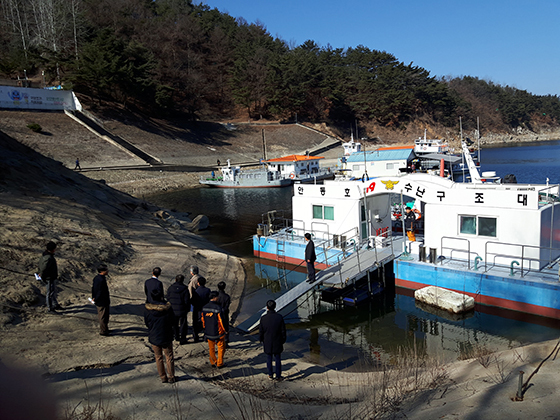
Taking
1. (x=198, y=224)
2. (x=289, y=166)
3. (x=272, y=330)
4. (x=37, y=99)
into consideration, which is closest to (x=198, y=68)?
(x=37, y=99)

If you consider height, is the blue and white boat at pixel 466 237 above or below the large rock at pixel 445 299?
above

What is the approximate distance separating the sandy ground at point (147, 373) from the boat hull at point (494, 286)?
4596 millimetres

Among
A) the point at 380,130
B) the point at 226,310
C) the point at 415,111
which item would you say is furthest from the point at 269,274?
the point at 415,111

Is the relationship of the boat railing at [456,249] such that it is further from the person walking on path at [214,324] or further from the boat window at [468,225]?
the person walking on path at [214,324]

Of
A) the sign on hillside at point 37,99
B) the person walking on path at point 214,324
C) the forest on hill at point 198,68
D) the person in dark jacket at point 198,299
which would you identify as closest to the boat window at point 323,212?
the person in dark jacket at point 198,299

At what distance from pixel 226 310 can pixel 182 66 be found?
109m

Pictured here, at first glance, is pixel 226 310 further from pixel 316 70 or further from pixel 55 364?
pixel 316 70

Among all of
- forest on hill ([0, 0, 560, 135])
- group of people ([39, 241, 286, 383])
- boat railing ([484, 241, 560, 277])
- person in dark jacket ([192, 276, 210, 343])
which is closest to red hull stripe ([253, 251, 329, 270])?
boat railing ([484, 241, 560, 277])

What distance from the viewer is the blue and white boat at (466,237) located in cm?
1553

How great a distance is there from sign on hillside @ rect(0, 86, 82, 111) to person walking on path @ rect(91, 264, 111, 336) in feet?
216

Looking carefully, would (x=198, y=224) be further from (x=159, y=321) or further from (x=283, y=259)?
(x=159, y=321)

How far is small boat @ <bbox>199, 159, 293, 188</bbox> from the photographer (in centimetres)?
6159

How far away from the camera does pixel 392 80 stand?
412 ft

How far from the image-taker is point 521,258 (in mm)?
15219
